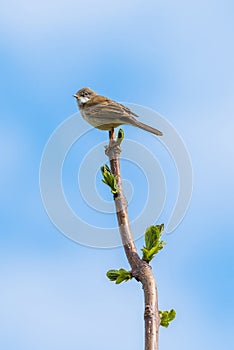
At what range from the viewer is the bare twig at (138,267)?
3.29 metres

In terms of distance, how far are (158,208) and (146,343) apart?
153 cm

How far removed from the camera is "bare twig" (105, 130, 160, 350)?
3.29 metres

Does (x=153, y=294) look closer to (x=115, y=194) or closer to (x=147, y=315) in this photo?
(x=147, y=315)

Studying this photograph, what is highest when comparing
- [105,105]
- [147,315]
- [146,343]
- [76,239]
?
[105,105]

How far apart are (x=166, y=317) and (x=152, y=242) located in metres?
0.55

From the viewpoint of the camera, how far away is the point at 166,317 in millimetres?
4121

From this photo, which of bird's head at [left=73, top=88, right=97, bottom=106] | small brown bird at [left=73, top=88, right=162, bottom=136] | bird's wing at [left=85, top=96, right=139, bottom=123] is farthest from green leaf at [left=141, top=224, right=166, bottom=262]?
bird's head at [left=73, top=88, right=97, bottom=106]

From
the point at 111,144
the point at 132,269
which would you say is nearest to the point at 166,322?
the point at 132,269

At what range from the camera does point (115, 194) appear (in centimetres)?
423

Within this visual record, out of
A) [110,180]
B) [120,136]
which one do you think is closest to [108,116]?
[120,136]

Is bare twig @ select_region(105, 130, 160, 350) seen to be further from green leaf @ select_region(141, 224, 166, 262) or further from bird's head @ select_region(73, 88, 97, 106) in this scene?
bird's head @ select_region(73, 88, 97, 106)

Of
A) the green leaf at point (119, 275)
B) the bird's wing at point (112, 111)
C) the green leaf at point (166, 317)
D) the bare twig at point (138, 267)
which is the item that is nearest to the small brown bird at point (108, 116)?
the bird's wing at point (112, 111)

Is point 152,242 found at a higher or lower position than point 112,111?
lower

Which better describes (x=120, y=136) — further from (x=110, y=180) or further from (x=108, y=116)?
(x=108, y=116)
